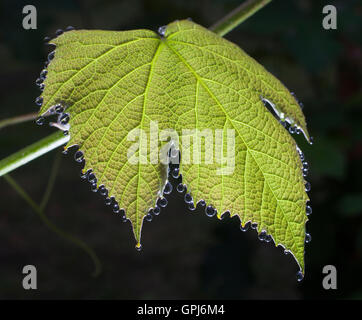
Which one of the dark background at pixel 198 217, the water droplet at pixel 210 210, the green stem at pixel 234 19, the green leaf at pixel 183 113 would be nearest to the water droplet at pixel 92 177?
the green leaf at pixel 183 113

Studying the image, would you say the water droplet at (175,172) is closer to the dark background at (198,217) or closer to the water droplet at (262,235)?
the water droplet at (262,235)

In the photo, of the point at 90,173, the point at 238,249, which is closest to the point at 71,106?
the point at 90,173

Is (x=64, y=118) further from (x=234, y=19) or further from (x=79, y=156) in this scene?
(x=234, y=19)

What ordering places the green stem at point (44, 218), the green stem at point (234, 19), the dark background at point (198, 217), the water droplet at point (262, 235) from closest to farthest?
the water droplet at point (262, 235), the green stem at point (234, 19), the green stem at point (44, 218), the dark background at point (198, 217)

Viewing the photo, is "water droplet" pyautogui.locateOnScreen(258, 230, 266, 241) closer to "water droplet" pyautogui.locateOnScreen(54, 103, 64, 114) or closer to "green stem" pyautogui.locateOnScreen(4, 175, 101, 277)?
"water droplet" pyautogui.locateOnScreen(54, 103, 64, 114)

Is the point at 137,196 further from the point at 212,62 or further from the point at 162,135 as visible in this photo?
the point at 212,62

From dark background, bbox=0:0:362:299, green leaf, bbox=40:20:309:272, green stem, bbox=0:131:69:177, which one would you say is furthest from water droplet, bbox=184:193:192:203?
dark background, bbox=0:0:362:299
